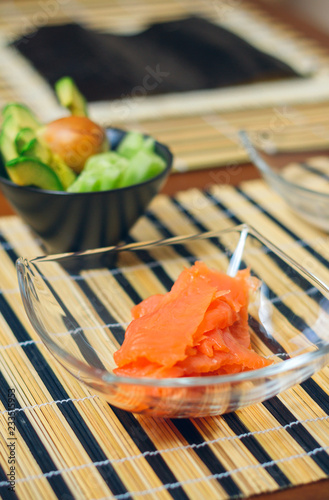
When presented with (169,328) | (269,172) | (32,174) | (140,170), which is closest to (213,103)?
(269,172)

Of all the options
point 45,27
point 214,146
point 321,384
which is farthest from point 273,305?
point 45,27

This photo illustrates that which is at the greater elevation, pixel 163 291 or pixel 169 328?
pixel 163 291

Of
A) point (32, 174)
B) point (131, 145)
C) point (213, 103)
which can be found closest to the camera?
point (32, 174)

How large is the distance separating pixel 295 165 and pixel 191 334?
784 mm

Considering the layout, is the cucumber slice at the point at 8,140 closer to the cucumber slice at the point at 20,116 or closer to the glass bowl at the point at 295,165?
the cucumber slice at the point at 20,116

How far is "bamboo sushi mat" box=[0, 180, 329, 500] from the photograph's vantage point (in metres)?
0.64

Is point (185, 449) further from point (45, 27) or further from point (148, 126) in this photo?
point (45, 27)

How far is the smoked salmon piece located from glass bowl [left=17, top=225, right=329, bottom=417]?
0.04 m

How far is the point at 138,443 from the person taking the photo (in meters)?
0.69

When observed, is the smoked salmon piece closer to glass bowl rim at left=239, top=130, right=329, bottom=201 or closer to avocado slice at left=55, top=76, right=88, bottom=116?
glass bowl rim at left=239, top=130, right=329, bottom=201

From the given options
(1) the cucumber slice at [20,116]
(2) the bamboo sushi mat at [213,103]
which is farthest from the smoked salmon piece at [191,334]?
(2) the bamboo sushi mat at [213,103]

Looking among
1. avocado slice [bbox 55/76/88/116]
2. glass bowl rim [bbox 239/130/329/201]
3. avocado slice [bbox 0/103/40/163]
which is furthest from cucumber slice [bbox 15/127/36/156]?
glass bowl rim [bbox 239/130/329/201]

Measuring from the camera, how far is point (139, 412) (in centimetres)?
70

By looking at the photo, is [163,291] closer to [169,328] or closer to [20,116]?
[169,328]
